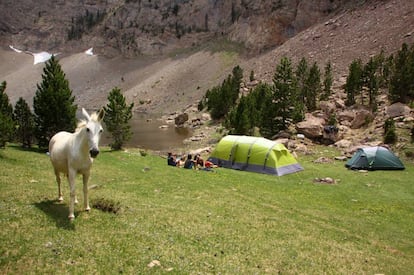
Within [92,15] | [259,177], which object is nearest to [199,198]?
[259,177]

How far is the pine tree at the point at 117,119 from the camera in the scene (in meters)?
36.2

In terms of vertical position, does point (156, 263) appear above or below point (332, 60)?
below

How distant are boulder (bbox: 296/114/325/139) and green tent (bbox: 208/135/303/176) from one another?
43.8 ft

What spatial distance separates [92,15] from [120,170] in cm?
→ 20008

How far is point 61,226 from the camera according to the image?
983 centimetres

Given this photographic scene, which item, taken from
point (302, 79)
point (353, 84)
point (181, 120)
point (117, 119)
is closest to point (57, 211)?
point (117, 119)

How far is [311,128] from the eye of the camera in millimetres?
41562

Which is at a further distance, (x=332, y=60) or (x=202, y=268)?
(x=332, y=60)

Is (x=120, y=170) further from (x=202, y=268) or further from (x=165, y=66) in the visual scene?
(x=165, y=66)

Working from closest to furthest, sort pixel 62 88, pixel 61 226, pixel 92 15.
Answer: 1. pixel 61 226
2. pixel 62 88
3. pixel 92 15

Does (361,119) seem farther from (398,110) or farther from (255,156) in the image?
(255,156)

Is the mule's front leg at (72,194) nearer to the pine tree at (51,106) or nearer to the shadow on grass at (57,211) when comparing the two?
the shadow on grass at (57,211)

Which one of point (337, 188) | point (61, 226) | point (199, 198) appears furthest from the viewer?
point (337, 188)

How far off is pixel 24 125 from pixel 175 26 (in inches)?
5720
